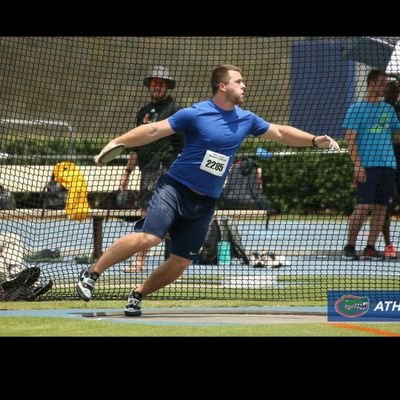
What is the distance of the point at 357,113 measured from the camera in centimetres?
1346

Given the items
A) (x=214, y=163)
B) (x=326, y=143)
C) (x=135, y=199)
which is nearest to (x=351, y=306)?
(x=326, y=143)

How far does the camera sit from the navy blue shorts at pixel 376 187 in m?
13.7

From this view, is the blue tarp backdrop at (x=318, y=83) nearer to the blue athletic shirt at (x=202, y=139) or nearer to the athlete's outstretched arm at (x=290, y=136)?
the athlete's outstretched arm at (x=290, y=136)

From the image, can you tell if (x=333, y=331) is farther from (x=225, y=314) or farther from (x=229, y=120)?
(x=229, y=120)

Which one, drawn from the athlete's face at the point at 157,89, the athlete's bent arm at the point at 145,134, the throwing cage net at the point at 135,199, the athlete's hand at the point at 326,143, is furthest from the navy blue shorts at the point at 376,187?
the athlete's bent arm at the point at 145,134

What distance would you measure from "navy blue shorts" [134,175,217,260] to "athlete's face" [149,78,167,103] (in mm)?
3677

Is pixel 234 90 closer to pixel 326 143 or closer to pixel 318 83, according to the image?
pixel 326 143

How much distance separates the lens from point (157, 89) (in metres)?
12.8

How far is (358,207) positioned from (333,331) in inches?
230

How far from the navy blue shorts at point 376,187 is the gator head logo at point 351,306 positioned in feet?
14.3

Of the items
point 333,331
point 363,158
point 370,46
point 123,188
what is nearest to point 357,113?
point 363,158

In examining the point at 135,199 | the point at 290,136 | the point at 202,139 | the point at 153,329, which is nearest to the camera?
the point at 153,329

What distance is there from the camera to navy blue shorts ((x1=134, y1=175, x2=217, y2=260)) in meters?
8.95

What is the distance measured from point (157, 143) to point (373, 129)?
286cm
